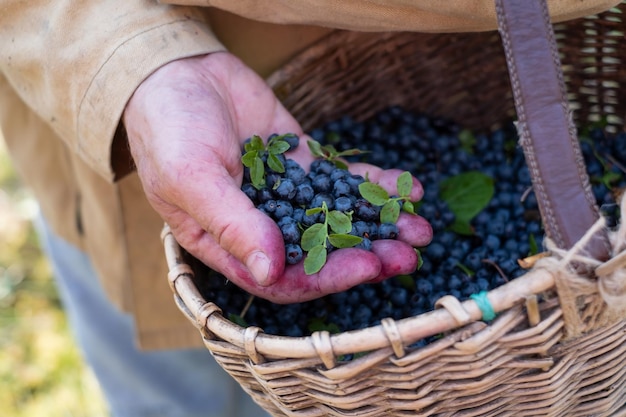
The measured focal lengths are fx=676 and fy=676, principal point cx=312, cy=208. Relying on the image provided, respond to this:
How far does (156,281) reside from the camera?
146cm

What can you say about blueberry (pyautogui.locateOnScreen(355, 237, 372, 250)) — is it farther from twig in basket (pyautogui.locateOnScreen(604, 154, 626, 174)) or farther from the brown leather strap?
twig in basket (pyautogui.locateOnScreen(604, 154, 626, 174))

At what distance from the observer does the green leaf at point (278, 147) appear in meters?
1.03

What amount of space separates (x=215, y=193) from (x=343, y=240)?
0.18 meters

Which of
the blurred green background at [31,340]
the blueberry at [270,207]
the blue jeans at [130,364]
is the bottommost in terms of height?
the blurred green background at [31,340]

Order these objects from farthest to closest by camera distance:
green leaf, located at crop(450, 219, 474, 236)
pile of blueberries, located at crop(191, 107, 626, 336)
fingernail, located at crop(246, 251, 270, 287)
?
green leaf, located at crop(450, 219, 474, 236)
pile of blueberries, located at crop(191, 107, 626, 336)
fingernail, located at crop(246, 251, 270, 287)

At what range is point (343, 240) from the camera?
0.92m

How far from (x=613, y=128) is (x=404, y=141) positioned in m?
0.43

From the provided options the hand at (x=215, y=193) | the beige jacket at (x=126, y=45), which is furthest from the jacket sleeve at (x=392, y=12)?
the hand at (x=215, y=193)

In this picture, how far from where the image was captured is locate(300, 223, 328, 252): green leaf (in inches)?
36.4

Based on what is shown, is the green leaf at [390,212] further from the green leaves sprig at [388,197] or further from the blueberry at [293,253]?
the blueberry at [293,253]

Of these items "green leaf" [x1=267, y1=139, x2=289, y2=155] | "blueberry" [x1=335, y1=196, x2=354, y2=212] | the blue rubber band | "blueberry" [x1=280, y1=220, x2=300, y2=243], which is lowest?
"blueberry" [x1=280, y1=220, x2=300, y2=243]

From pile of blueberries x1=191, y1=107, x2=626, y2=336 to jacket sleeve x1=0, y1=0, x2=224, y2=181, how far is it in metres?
0.29

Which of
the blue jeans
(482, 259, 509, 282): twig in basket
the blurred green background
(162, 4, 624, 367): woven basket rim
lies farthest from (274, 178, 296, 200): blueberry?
the blurred green background

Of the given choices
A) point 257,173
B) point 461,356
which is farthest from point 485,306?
point 257,173
